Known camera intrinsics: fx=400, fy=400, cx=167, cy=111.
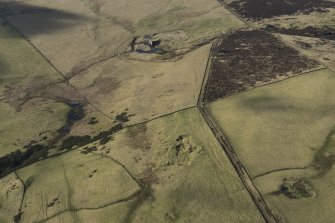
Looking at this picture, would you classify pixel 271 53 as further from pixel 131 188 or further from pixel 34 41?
pixel 34 41

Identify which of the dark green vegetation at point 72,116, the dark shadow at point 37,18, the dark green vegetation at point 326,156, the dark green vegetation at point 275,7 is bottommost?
the dark green vegetation at point 72,116

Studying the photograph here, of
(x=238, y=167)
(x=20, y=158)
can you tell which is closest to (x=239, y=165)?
(x=238, y=167)

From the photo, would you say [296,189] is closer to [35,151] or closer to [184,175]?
[184,175]

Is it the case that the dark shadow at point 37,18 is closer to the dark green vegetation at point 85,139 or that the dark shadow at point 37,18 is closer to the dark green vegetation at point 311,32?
the dark green vegetation at point 85,139

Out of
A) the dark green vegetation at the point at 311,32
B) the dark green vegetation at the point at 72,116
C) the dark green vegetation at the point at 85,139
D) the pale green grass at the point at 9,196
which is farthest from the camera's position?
the dark green vegetation at the point at 311,32

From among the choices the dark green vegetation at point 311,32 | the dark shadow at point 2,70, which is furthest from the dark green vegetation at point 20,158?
the dark green vegetation at point 311,32

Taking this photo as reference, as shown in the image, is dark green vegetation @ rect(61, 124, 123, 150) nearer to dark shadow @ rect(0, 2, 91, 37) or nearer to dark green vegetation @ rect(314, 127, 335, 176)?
dark green vegetation @ rect(314, 127, 335, 176)
